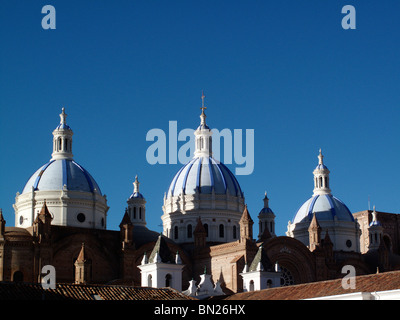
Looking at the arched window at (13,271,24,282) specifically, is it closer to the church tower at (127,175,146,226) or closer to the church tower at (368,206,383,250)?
the church tower at (127,175,146,226)

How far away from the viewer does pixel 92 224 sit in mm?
73625

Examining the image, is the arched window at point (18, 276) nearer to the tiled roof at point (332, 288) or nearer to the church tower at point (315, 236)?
the tiled roof at point (332, 288)

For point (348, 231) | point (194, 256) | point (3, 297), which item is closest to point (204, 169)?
point (194, 256)

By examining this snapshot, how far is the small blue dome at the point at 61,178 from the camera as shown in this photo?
2891 inches

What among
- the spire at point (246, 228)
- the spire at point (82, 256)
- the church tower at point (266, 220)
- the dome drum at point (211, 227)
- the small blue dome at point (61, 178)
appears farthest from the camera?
the church tower at point (266, 220)

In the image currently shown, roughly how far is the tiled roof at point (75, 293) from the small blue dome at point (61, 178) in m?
27.6

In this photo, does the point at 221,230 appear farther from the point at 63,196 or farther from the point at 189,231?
the point at 63,196

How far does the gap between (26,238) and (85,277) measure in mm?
6195

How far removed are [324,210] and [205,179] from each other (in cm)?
1504


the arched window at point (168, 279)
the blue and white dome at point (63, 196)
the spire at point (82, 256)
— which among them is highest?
the blue and white dome at point (63, 196)

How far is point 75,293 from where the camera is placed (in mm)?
43625

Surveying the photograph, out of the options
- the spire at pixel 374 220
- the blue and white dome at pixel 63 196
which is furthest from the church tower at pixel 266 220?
the blue and white dome at pixel 63 196
